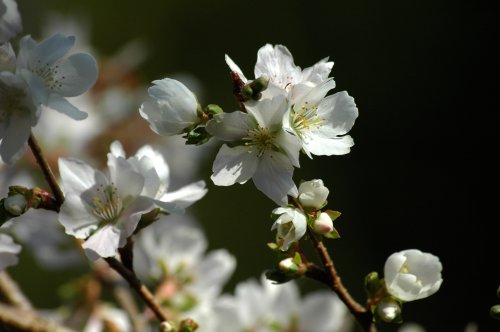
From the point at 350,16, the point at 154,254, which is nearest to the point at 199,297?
the point at 154,254

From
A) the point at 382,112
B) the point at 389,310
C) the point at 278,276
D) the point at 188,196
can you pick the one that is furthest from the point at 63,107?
the point at 382,112

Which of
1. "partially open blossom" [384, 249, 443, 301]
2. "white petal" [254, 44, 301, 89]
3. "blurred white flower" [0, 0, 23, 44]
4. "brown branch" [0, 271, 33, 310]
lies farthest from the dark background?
"blurred white flower" [0, 0, 23, 44]

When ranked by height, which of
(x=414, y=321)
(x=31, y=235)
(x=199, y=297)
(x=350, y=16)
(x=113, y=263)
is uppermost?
(x=113, y=263)

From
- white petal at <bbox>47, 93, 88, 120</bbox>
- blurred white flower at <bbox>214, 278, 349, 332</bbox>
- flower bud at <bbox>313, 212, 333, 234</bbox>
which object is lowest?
blurred white flower at <bbox>214, 278, 349, 332</bbox>

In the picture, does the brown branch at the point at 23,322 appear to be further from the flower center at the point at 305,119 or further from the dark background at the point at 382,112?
the dark background at the point at 382,112

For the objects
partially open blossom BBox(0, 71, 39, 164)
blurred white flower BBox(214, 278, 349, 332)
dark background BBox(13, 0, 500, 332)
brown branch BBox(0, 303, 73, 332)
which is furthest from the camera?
dark background BBox(13, 0, 500, 332)

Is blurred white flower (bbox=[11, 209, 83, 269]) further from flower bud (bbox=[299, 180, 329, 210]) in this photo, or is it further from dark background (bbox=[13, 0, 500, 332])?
dark background (bbox=[13, 0, 500, 332])

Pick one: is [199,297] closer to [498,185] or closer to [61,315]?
[61,315]
